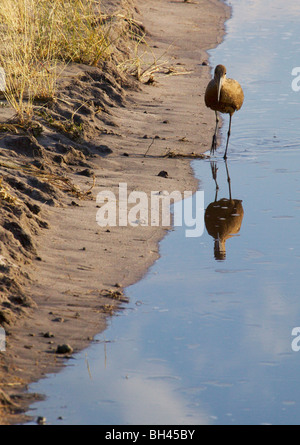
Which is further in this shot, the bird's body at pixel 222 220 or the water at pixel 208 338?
the bird's body at pixel 222 220

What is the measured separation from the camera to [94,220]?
6.91 meters

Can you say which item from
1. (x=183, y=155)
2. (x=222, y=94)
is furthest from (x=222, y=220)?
(x=222, y=94)

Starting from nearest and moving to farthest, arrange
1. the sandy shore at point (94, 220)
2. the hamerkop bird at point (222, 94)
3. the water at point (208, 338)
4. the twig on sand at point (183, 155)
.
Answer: the water at point (208, 338) → the sandy shore at point (94, 220) → the twig on sand at point (183, 155) → the hamerkop bird at point (222, 94)

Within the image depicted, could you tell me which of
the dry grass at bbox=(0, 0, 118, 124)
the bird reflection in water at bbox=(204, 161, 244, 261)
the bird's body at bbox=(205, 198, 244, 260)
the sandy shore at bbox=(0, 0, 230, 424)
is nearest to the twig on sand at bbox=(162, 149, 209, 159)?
the sandy shore at bbox=(0, 0, 230, 424)

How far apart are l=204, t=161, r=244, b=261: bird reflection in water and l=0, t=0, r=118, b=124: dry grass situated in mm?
2444

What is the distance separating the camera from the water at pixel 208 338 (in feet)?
13.4

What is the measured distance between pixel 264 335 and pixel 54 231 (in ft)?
7.58

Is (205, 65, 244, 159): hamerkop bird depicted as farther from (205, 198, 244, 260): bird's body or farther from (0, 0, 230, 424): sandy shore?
(205, 198, 244, 260): bird's body

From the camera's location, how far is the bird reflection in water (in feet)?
21.5

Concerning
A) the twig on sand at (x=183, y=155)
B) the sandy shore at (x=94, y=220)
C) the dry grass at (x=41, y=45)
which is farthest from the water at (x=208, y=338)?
the dry grass at (x=41, y=45)

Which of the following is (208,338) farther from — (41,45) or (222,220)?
(41,45)

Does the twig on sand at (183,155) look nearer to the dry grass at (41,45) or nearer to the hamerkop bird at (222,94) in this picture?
the hamerkop bird at (222,94)

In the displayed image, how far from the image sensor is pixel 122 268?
19.7 ft

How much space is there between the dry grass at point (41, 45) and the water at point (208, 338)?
8.16 ft
